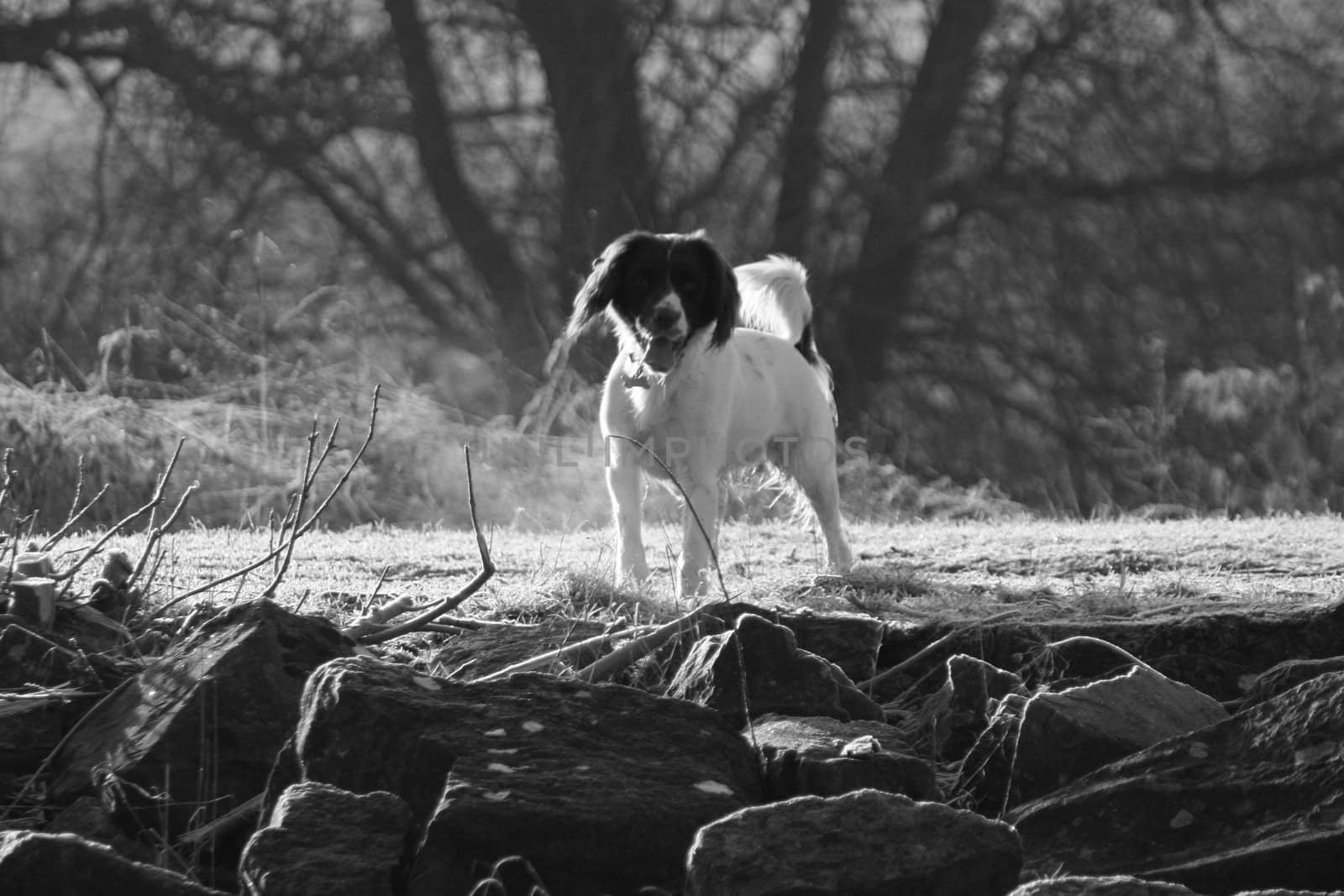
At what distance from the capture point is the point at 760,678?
3.85 metres

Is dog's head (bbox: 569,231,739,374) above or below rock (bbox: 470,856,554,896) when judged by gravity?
above

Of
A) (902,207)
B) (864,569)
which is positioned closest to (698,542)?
(864,569)

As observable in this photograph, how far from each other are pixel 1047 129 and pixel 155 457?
8.78m

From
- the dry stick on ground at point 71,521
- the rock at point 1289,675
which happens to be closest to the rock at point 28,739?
the dry stick on ground at point 71,521

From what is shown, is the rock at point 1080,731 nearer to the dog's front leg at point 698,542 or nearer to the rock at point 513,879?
the rock at point 513,879

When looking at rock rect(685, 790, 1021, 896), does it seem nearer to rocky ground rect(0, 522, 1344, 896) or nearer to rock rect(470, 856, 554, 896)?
rocky ground rect(0, 522, 1344, 896)

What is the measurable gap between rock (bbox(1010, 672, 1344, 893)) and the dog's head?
322 centimetres

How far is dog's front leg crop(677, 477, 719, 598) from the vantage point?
588 centimetres

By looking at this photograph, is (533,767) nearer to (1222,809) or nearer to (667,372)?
(1222,809)

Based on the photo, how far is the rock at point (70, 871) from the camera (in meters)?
2.73

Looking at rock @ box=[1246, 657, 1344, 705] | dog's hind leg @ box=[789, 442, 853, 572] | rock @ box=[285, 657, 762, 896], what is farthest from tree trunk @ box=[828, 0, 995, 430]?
rock @ box=[285, 657, 762, 896]

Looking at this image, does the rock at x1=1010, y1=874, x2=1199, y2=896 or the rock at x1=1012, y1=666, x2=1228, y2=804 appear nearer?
the rock at x1=1010, y1=874, x2=1199, y2=896

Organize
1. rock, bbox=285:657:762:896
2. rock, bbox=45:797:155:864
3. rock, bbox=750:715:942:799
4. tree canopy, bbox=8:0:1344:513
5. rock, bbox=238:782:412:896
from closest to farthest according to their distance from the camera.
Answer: rock, bbox=238:782:412:896 → rock, bbox=285:657:762:896 → rock, bbox=45:797:155:864 → rock, bbox=750:715:942:799 → tree canopy, bbox=8:0:1344:513

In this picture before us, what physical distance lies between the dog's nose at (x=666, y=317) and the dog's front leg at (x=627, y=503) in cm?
47
